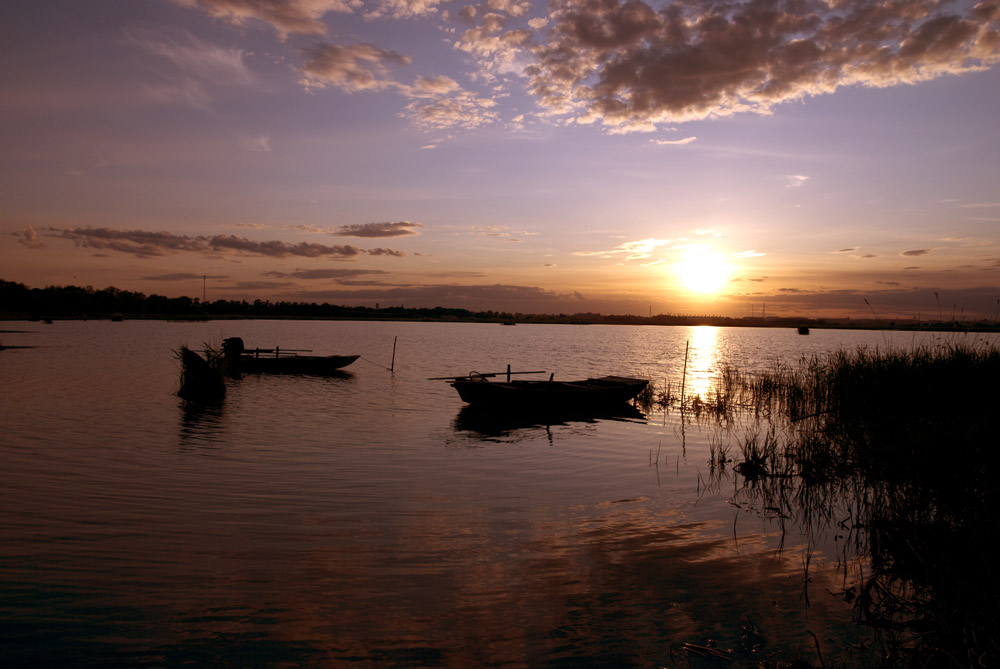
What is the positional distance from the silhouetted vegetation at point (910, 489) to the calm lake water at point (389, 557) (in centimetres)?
65

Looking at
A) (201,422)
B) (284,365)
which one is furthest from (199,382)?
(284,365)

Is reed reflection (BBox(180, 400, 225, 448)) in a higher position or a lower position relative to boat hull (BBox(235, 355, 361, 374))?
lower

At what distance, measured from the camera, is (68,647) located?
5.84 metres

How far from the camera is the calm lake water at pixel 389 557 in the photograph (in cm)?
606

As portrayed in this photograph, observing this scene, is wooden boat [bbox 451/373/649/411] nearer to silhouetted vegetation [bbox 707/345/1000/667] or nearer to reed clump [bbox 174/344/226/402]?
silhouetted vegetation [bbox 707/345/1000/667]

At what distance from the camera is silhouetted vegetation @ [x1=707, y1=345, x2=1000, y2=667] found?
17.9ft

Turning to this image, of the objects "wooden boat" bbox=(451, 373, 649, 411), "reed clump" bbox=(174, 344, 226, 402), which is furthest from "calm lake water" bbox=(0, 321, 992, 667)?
"reed clump" bbox=(174, 344, 226, 402)

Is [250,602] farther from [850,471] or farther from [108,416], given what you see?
[108,416]

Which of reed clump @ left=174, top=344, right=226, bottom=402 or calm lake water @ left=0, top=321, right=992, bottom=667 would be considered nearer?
calm lake water @ left=0, top=321, right=992, bottom=667

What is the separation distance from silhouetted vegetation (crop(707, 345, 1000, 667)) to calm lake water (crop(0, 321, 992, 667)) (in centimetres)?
65

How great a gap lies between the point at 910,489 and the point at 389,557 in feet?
28.0

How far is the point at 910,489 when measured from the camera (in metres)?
9.41

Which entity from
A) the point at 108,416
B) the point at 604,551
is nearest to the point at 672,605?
the point at 604,551

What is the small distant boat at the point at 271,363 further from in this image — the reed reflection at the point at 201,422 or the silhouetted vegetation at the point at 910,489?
the silhouetted vegetation at the point at 910,489
